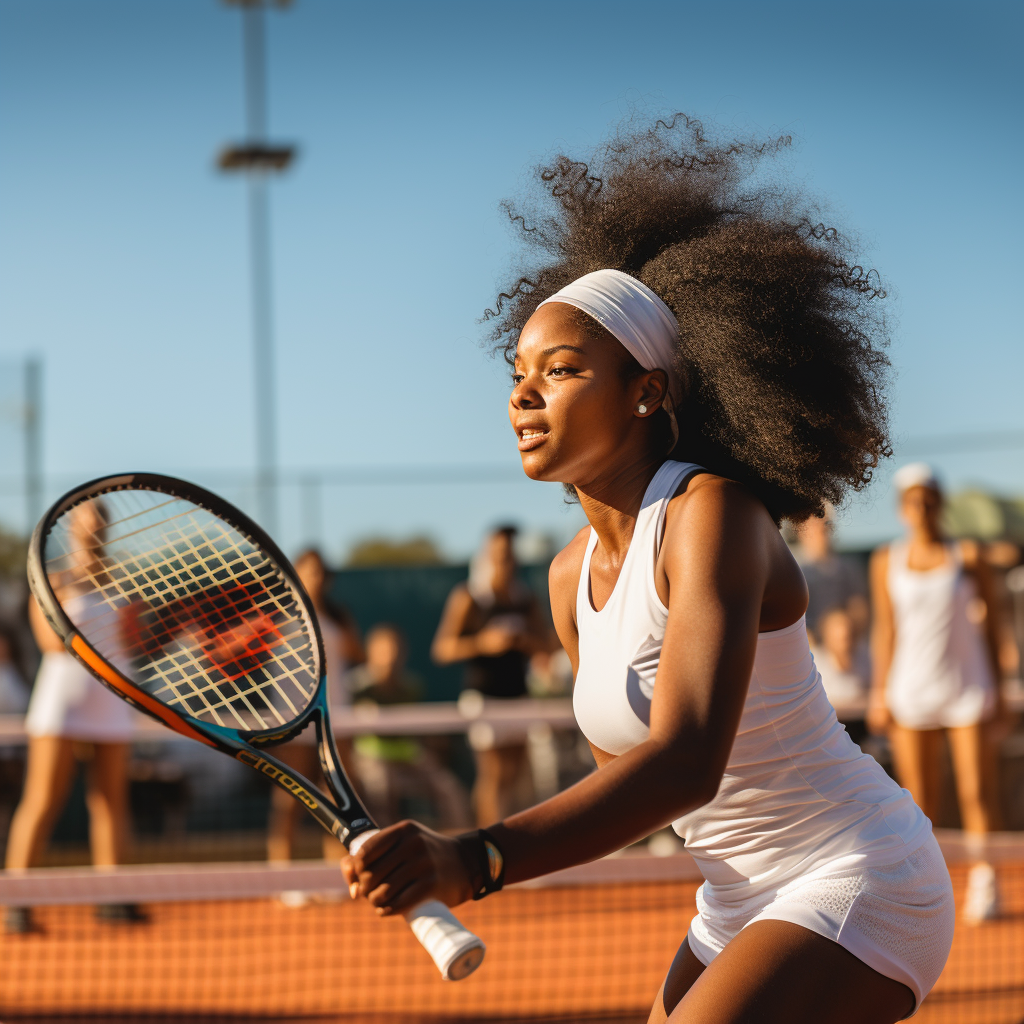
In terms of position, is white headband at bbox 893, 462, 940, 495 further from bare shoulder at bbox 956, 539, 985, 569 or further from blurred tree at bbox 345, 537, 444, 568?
→ blurred tree at bbox 345, 537, 444, 568

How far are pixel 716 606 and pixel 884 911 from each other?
0.58 meters

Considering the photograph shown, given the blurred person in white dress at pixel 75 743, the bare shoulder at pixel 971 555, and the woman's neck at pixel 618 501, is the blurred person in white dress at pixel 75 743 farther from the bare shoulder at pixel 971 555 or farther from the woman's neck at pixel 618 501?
the bare shoulder at pixel 971 555

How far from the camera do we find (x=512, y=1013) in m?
4.82

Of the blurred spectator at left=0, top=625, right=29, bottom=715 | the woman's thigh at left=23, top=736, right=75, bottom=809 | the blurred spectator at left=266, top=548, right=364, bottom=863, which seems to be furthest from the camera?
the blurred spectator at left=0, top=625, right=29, bottom=715

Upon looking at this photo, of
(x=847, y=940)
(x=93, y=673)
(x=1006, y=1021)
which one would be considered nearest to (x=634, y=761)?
(x=847, y=940)

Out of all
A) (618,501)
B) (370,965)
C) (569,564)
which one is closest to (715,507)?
(618,501)

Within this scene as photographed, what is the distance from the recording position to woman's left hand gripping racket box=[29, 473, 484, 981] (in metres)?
2.30

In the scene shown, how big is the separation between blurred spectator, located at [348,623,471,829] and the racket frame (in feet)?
16.4

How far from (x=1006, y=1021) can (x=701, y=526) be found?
11.3ft

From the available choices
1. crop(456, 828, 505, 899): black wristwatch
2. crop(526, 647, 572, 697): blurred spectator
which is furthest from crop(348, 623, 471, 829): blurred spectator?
crop(456, 828, 505, 899): black wristwatch

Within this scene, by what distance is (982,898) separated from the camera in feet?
19.3

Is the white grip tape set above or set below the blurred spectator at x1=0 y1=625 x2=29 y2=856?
above

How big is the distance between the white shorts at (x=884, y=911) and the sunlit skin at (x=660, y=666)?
1.1 inches

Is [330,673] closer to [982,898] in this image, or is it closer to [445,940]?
[982,898]
